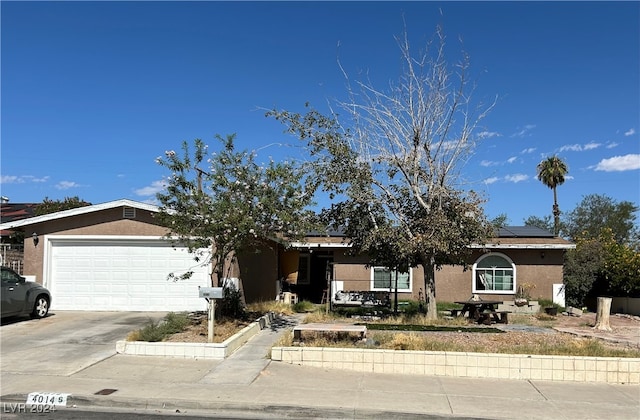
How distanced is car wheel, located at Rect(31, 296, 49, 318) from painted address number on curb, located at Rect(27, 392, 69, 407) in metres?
7.49

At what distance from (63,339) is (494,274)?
15813mm

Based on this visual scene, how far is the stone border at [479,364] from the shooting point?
9.41 m

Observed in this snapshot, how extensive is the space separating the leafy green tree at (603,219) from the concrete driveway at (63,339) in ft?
127

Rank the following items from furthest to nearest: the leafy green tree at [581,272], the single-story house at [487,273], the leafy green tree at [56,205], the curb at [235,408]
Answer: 1. the leafy green tree at [56,205]
2. the leafy green tree at [581,272]
3. the single-story house at [487,273]
4. the curb at [235,408]

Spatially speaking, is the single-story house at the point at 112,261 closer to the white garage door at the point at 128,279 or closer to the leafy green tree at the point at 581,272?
the white garage door at the point at 128,279

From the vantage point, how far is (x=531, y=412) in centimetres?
742

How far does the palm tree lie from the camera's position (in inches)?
1710

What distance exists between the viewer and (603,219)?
1790 inches

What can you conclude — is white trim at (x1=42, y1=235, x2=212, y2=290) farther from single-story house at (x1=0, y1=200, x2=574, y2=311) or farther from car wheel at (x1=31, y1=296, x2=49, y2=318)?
car wheel at (x1=31, y1=296, x2=49, y2=318)

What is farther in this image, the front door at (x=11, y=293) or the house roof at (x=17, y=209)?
the house roof at (x=17, y=209)

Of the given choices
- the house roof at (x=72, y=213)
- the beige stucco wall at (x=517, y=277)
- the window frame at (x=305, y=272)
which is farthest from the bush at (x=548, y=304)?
the house roof at (x=72, y=213)

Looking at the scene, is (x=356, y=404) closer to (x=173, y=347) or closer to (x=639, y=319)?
(x=173, y=347)

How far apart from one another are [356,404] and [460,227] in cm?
743

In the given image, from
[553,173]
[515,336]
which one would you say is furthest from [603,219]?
[515,336]
